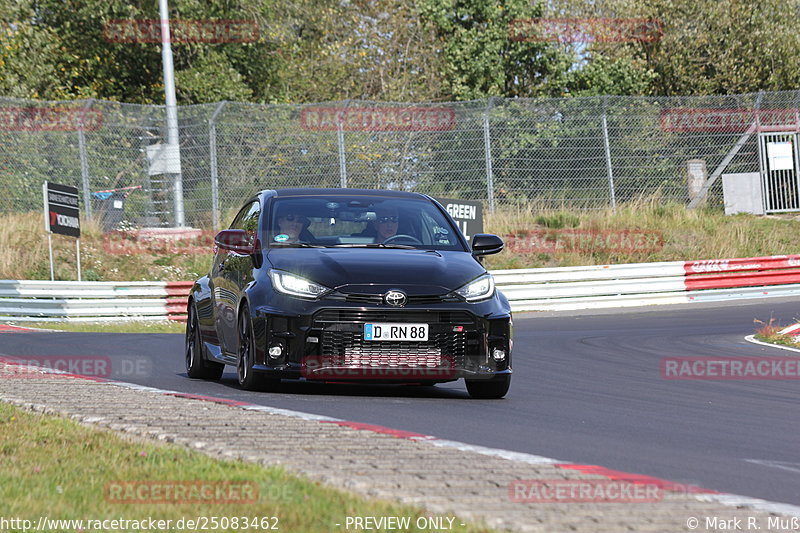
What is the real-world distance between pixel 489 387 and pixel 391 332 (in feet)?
3.74

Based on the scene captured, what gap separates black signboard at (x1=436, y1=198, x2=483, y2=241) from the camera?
2389 cm

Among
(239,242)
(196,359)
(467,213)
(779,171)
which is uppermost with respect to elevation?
(779,171)

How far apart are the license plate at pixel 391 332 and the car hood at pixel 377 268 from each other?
0.83 ft

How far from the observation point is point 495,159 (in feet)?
88.9

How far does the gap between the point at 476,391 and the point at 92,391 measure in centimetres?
286

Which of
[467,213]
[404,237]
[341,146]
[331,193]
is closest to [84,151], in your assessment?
[341,146]

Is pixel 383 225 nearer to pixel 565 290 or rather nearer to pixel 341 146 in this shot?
pixel 565 290

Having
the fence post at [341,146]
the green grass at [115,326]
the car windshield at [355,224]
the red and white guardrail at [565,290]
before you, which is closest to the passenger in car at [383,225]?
the car windshield at [355,224]

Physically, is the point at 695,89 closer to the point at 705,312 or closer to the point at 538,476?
the point at 705,312

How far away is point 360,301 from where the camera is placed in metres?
8.91

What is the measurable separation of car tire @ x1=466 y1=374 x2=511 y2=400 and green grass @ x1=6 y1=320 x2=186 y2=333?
12.2m

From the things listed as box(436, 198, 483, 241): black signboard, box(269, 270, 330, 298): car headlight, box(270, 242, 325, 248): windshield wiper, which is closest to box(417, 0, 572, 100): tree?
box(436, 198, 483, 241): black signboard

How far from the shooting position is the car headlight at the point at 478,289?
9156mm

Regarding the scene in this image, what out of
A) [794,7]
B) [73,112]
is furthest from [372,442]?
[794,7]
